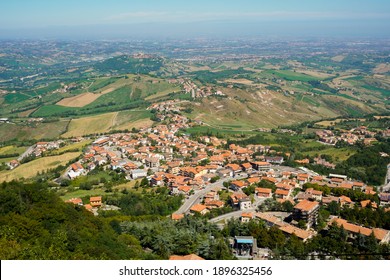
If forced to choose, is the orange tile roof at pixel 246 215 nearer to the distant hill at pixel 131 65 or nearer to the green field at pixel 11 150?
the green field at pixel 11 150

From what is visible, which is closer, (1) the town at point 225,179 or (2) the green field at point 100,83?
(1) the town at point 225,179

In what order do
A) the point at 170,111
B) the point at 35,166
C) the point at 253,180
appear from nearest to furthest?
the point at 253,180 → the point at 35,166 → the point at 170,111

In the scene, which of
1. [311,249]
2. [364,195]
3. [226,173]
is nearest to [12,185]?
[311,249]

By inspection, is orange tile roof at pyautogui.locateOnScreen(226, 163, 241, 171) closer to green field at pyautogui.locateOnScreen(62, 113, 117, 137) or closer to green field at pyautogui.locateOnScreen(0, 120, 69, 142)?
green field at pyautogui.locateOnScreen(62, 113, 117, 137)

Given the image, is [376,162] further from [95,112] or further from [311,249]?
[95,112]

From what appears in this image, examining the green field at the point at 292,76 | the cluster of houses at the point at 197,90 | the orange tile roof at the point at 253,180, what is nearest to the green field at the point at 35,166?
the orange tile roof at the point at 253,180

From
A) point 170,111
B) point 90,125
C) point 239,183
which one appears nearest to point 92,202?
point 239,183

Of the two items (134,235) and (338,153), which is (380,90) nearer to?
(338,153)

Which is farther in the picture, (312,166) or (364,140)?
(364,140)
